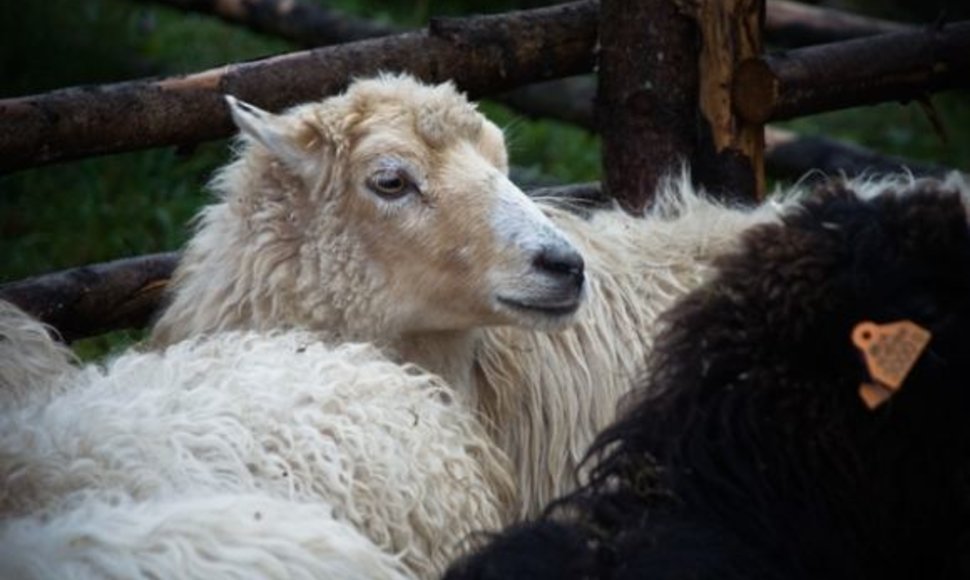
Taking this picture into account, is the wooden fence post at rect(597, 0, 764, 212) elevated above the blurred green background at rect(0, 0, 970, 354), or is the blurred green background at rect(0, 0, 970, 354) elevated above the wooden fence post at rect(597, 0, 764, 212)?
the wooden fence post at rect(597, 0, 764, 212)

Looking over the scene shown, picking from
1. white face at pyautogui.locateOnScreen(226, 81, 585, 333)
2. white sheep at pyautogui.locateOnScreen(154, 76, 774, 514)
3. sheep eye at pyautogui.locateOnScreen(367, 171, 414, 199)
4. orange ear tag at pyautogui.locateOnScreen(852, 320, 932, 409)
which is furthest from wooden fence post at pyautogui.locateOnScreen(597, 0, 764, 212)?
orange ear tag at pyautogui.locateOnScreen(852, 320, 932, 409)

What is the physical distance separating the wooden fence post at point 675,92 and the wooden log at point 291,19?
3.24 meters

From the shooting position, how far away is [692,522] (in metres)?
3.79

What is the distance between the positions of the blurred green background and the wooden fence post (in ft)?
5.81

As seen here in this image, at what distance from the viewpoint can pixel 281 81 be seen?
643 centimetres

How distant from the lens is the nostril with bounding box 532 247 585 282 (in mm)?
5270

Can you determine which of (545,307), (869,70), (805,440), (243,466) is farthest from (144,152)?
(805,440)

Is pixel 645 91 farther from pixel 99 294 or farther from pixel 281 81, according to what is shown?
pixel 99 294

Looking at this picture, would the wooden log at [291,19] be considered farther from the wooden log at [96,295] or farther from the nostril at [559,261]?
the nostril at [559,261]

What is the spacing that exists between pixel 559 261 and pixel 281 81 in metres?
1.53

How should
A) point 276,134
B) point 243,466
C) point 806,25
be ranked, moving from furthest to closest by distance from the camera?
point 806,25
point 276,134
point 243,466

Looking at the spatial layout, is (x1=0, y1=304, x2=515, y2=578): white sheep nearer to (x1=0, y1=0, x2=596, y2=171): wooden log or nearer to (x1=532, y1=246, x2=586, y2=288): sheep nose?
(x1=532, y1=246, x2=586, y2=288): sheep nose

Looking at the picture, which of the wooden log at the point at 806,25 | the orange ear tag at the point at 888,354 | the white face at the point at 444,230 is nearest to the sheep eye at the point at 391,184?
the white face at the point at 444,230

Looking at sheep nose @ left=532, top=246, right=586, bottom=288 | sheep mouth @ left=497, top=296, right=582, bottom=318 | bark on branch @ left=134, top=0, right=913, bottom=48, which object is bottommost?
sheep mouth @ left=497, top=296, right=582, bottom=318
